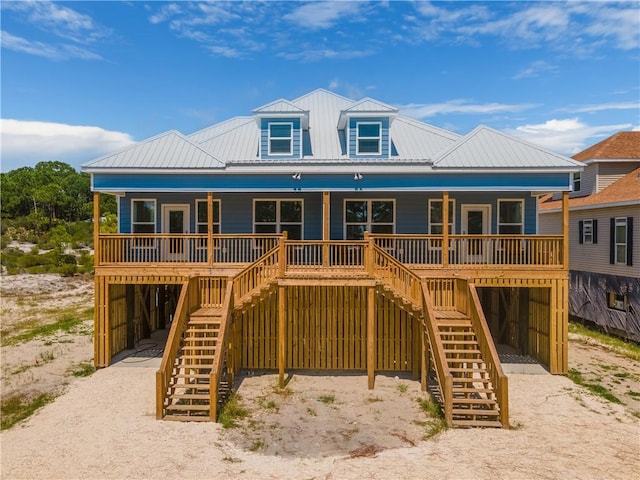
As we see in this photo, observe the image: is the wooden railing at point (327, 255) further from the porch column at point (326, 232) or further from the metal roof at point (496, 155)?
the metal roof at point (496, 155)

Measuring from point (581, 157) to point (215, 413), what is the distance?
23.9 metres

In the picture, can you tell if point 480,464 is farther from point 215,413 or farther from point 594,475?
point 215,413

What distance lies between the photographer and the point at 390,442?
9.37 metres

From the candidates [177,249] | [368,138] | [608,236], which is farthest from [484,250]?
A: [177,249]

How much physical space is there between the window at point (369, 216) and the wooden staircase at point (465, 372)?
446cm

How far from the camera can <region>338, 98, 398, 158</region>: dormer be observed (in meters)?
16.2

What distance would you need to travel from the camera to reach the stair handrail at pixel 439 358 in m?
10.2

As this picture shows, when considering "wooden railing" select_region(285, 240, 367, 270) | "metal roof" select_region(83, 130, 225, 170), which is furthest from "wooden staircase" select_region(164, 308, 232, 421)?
"metal roof" select_region(83, 130, 225, 170)

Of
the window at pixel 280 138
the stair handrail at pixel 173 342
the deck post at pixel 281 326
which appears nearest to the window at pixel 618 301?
the deck post at pixel 281 326

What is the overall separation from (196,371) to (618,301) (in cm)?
1924

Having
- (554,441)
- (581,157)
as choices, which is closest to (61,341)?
(554,441)

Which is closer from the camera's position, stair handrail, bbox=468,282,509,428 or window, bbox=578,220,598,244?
stair handrail, bbox=468,282,509,428

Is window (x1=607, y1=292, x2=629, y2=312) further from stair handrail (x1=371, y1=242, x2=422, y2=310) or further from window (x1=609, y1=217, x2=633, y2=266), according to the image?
stair handrail (x1=371, y1=242, x2=422, y2=310)

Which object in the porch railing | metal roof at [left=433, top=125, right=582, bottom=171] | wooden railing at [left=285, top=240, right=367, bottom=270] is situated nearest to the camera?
wooden railing at [left=285, top=240, right=367, bottom=270]
